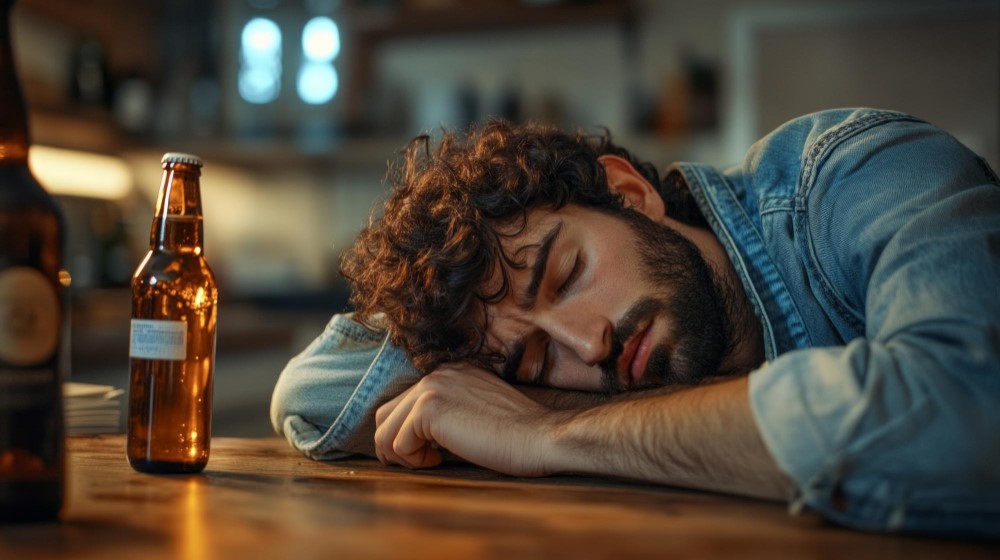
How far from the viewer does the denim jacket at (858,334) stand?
660 mm

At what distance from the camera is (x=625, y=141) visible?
3277 millimetres

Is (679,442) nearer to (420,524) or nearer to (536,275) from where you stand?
(420,524)

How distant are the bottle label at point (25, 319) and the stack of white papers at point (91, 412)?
2.03ft

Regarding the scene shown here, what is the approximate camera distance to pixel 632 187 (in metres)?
1.42

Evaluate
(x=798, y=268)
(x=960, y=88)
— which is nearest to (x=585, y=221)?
(x=798, y=268)

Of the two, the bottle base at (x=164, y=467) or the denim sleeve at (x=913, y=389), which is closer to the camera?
the denim sleeve at (x=913, y=389)

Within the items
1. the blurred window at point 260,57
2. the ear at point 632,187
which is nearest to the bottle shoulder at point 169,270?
the ear at point 632,187

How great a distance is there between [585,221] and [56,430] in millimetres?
754

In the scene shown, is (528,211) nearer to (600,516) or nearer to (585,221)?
(585,221)

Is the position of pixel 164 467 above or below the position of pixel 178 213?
below

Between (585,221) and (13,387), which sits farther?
(585,221)

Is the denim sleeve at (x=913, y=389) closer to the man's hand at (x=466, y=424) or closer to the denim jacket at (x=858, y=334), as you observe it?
the denim jacket at (x=858, y=334)

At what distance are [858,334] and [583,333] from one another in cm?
36

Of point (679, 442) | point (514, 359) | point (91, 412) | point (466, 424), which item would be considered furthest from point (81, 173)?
point (679, 442)
